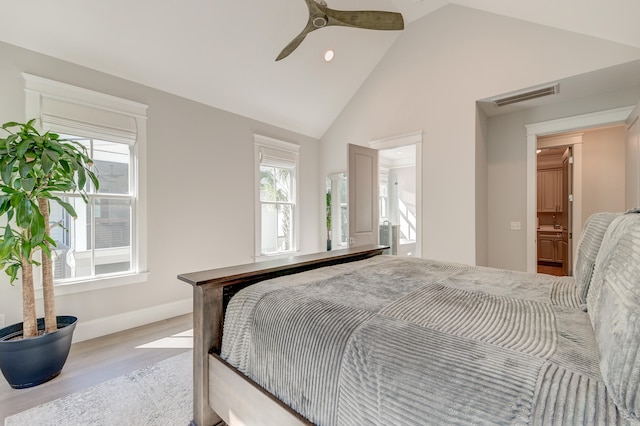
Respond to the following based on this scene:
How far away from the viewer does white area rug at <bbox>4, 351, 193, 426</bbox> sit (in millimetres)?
1694

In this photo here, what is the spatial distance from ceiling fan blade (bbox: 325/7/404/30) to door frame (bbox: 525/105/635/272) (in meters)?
2.43

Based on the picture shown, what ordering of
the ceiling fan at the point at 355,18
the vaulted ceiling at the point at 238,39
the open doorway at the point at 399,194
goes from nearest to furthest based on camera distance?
the ceiling fan at the point at 355,18 < the vaulted ceiling at the point at 238,39 < the open doorway at the point at 399,194

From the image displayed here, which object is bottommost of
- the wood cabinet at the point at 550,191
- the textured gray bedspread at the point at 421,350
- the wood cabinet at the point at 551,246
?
the wood cabinet at the point at 551,246

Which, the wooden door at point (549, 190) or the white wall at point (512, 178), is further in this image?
the wooden door at point (549, 190)

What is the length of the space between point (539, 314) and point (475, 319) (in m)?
0.28

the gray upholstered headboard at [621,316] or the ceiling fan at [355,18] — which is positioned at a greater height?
the ceiling fan at [355,18]

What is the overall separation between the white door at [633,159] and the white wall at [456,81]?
623 mm

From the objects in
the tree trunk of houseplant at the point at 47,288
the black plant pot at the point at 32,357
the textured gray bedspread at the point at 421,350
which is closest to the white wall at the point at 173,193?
the tree trunk of houseplant at the point at 47,288

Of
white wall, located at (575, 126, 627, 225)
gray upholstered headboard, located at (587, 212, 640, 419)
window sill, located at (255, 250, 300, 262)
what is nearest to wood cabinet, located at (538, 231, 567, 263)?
white wall, located at (575, 126, 627, 225)

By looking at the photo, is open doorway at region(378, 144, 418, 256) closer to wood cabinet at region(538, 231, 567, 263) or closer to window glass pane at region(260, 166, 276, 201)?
wood cabinet at region(538, 231, 567, 263)

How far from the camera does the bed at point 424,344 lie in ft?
2.15

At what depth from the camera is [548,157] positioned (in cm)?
629

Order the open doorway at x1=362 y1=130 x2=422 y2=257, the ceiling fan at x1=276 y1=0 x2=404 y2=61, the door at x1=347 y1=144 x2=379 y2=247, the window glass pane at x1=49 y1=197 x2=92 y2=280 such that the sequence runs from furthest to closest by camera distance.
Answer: the open doorway at x1=362 y1=130 x2=422 y2=257 < the door at x1=347 y1=144 x2=379 y2=247 < the window glass pane at x1=49 y1=197 x2=92 y2=280 < the ceiling fan at x1=276 y1=0 x2=404 y2=61

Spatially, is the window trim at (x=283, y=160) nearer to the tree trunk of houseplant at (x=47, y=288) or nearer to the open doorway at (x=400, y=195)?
the open doorway at (x=400, y=195)
